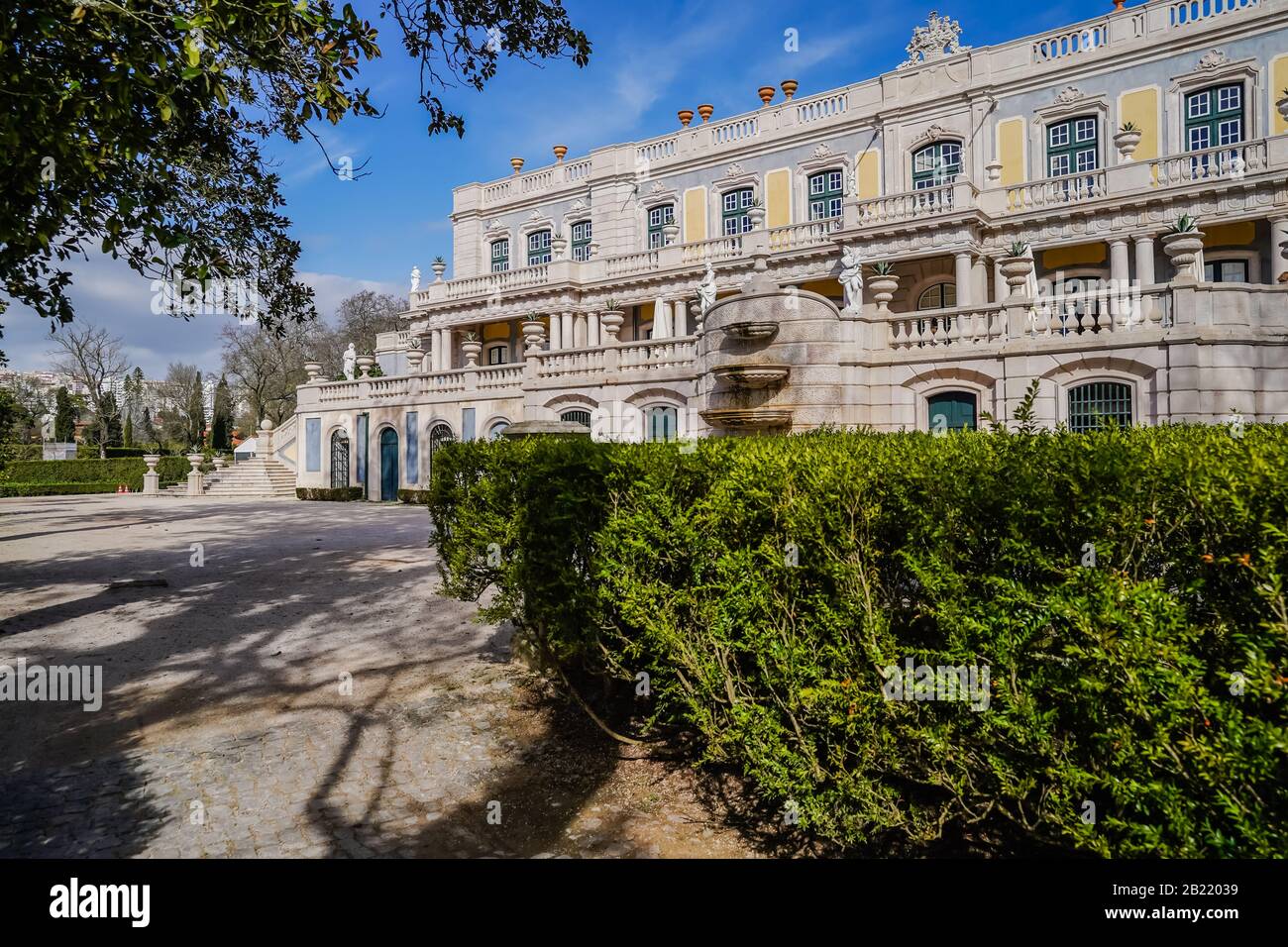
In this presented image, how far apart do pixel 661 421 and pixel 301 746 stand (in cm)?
1671

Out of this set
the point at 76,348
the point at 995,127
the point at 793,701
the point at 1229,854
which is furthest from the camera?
the point at 76,348

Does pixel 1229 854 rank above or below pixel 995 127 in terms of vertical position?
below

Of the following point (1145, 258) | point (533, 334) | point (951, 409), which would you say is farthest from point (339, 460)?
point (1145, 258)

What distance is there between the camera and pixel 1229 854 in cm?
229

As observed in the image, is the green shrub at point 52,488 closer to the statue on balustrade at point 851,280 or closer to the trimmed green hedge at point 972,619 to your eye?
the statue on balustrade at point 851,280

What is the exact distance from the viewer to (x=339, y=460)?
33125 mm

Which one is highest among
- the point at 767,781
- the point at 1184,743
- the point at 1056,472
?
the point at 1056,472

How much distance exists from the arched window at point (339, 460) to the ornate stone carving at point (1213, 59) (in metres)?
35.1

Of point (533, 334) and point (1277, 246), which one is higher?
point (1277, 246)

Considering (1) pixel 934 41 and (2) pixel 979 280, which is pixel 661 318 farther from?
(1) pixel 934 41

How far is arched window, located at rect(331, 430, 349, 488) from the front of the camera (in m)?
32.8

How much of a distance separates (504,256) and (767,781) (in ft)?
121

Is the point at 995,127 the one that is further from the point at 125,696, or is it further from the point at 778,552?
the point at 125,696
